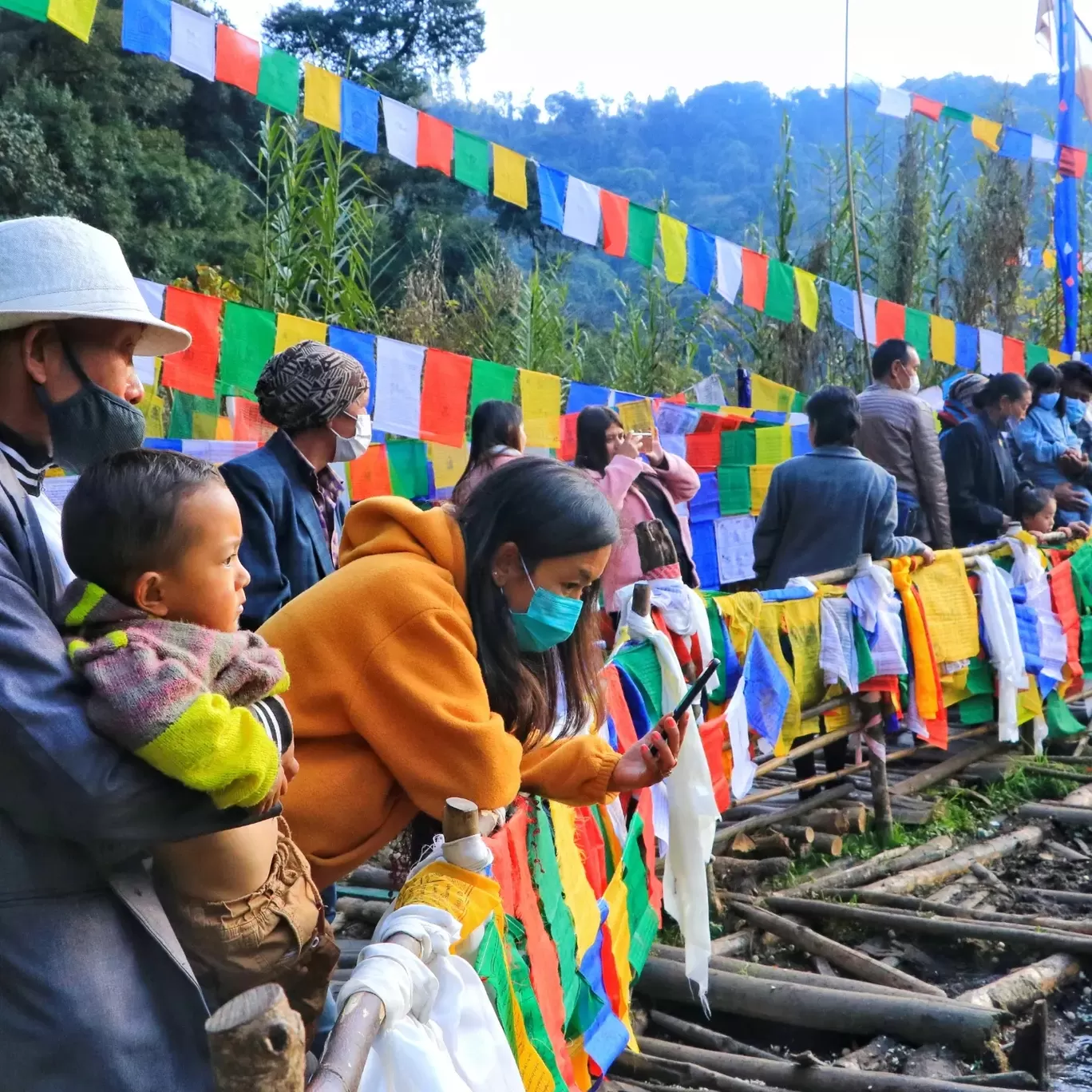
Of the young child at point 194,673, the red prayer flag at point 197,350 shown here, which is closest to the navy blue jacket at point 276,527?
the young child at point 194,673

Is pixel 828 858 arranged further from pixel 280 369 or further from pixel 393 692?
pixel 393 692

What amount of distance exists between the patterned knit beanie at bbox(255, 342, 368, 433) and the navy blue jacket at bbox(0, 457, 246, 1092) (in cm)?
226

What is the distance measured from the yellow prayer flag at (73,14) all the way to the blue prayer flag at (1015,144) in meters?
9.64

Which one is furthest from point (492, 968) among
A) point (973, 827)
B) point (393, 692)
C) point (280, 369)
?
point (973, 827)

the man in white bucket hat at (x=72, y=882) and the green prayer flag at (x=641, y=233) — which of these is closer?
the man in white bucket hat at (x=72, y=882)

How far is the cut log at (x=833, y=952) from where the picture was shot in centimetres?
445

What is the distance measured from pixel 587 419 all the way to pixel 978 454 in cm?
300

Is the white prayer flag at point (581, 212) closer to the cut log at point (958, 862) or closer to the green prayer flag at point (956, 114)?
the green prayer flag at point (956, 114)

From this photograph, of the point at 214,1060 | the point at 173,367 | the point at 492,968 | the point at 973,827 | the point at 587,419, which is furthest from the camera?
the point at 173,367

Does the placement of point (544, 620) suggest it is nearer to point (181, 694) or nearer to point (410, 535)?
point (410, 535)

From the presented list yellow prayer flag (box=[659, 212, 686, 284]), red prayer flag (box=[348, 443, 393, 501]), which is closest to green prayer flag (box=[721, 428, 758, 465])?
yellow prayer flag (box=[659, 212, 686, 284])

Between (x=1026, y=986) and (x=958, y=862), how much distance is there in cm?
127

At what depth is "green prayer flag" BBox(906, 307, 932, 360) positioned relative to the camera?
37.4 ft

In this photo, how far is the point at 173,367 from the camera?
22.9 ft
